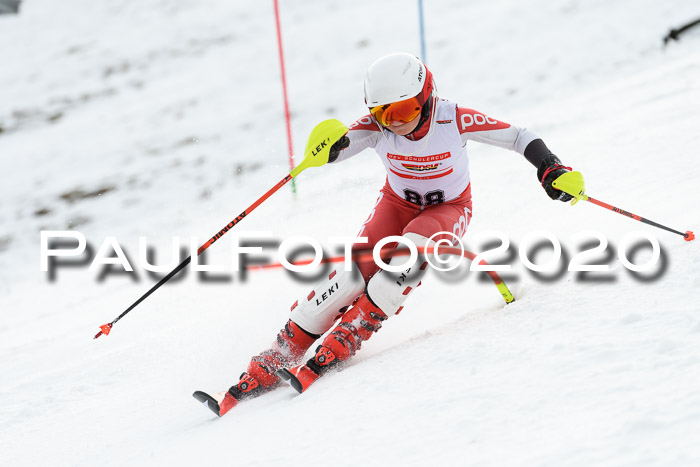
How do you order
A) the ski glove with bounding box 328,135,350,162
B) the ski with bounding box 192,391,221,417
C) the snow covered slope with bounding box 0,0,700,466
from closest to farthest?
1. the snow covered slope with bounding box 0,0,700,466
2. the ski with bounding box 192,391,221,417
3. the ski glove with bounding box 328,135,350,162

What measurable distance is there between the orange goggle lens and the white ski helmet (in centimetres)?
3

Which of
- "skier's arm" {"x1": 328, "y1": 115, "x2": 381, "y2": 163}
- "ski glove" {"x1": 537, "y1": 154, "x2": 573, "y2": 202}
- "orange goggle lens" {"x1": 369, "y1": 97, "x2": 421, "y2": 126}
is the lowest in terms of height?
"ski glove" {"x1": 537, "y1": 154, "x2": 573, "y2": 202}

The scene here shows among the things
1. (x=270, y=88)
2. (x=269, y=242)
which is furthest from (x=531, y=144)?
(x=270, y=88)

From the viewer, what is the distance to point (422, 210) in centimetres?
377

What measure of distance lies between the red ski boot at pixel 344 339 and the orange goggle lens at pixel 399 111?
0.91 metres

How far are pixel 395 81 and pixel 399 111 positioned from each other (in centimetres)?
15

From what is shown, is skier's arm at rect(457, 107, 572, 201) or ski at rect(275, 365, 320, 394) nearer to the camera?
ski at rect(275, 365, 320, 394)

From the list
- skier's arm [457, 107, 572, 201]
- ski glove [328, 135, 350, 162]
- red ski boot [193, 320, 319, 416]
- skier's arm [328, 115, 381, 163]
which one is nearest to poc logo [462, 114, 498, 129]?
skier's arm [457, 107, 572, 201]

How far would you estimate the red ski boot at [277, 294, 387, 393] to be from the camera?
309 centimetres

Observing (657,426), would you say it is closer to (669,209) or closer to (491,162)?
(669,209)

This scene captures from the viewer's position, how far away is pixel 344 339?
3.20 m

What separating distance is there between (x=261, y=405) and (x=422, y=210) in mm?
1457

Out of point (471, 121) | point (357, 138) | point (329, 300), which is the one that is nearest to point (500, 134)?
point (471, 121)

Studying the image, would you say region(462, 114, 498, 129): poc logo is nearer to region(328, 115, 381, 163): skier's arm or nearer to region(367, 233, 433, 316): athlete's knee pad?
region(328, 115, 381, 163): skier's arm
